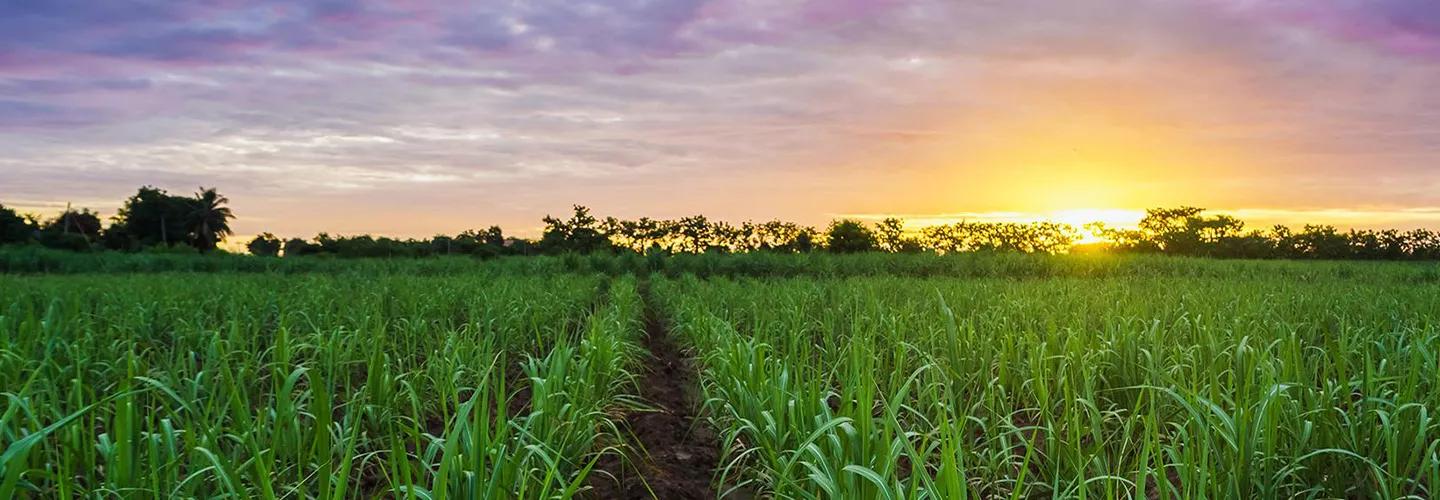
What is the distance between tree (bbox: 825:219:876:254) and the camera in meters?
30.9

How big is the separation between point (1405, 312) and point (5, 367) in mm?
10354

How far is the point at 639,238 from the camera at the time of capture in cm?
3328

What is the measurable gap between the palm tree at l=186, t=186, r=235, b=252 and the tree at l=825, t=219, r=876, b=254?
45906mm

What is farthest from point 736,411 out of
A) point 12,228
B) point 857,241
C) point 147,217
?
point 147,217

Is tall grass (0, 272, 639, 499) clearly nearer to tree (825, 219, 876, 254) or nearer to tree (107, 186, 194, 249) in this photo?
tree (825, 219, 876, 254)

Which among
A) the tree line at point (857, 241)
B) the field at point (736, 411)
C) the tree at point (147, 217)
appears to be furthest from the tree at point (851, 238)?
the tree at point (147, 217)

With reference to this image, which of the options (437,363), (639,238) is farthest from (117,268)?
(437,363)

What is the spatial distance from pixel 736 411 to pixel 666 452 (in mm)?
547

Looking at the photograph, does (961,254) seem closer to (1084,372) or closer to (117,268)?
(1084,372)

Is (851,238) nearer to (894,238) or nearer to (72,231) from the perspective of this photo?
(894,238)

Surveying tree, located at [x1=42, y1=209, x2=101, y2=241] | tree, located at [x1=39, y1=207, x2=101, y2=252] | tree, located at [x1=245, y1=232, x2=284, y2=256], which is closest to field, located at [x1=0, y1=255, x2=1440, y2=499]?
tree, located at [x1=245, y1=232, x2=284, y2=256]

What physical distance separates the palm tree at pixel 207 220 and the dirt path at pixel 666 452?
6106cm

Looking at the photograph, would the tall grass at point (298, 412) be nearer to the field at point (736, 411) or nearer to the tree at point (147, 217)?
the field at point (736, 411)

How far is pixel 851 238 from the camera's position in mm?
31094
